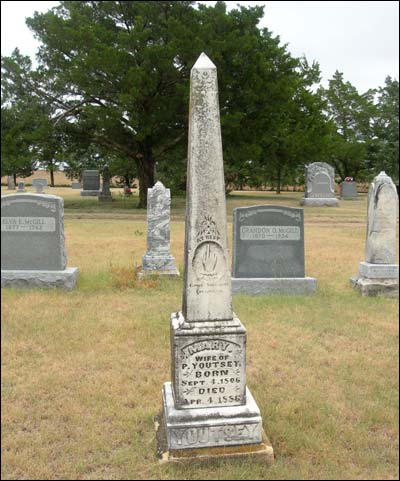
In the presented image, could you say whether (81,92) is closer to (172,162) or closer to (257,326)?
(172,162)

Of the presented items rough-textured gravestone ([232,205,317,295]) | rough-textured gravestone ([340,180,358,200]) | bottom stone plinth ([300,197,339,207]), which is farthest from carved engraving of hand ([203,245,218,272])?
rough-textured gravestone ([340,180,358,200])

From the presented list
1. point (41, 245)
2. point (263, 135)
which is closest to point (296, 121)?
point (263, 135)

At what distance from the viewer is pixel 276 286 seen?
24.7 ft

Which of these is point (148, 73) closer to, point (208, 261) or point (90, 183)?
point (90, 183)

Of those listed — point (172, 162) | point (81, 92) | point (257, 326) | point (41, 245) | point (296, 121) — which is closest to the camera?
point (257, 326)

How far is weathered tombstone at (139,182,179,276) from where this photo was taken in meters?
8.68

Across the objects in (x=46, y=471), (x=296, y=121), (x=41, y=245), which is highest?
(x=296, y=121)

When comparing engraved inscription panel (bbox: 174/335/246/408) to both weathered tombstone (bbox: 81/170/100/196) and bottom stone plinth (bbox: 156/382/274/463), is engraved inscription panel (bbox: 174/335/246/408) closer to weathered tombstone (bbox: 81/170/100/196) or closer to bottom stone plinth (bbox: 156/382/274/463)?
bottom stone plinth (bbox: 156/382/274/463)

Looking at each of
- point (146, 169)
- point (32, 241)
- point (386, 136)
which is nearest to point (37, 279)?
point (32, 241)

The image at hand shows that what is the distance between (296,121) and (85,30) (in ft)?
45.2

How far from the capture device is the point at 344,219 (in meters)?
19.2

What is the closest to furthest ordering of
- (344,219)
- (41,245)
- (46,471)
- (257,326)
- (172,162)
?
(46,471)
(257,326)
(41,245)
(344,219)
(172,162)

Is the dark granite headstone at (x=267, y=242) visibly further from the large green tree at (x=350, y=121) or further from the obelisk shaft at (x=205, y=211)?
the large green tree at (x=350, y=121)

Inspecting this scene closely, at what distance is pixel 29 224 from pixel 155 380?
4373 mm
